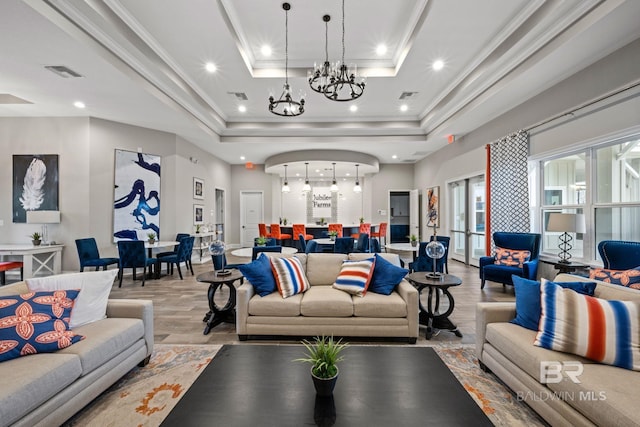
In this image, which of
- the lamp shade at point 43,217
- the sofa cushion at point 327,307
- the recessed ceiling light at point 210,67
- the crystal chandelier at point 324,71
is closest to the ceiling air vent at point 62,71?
the recessed ceiling light at point 210,67

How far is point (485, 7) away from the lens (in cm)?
315

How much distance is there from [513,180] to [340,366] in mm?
4863

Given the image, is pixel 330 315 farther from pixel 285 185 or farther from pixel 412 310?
pixel 285 185

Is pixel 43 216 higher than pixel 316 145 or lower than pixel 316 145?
lower

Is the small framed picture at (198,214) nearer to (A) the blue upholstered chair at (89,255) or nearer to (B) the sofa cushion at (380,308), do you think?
(A) the blue upholstered chair at (89,255)

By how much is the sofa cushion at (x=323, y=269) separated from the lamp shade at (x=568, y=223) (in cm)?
284

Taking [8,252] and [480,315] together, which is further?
[8,252]

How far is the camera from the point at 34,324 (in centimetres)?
186

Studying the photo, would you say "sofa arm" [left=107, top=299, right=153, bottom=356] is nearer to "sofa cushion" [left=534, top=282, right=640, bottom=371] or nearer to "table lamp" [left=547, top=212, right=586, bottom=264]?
"sofa cushion" [left=534, top=282, right=640, bottom=371]

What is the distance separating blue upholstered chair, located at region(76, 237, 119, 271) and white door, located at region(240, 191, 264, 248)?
17.6ft

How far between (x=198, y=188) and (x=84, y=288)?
5.71m

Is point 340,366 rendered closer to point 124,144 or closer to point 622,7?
point 622,7

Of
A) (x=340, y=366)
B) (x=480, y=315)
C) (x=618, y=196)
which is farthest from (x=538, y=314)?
(x=618, y=196)

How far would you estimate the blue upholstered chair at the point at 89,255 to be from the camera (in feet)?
16.8
